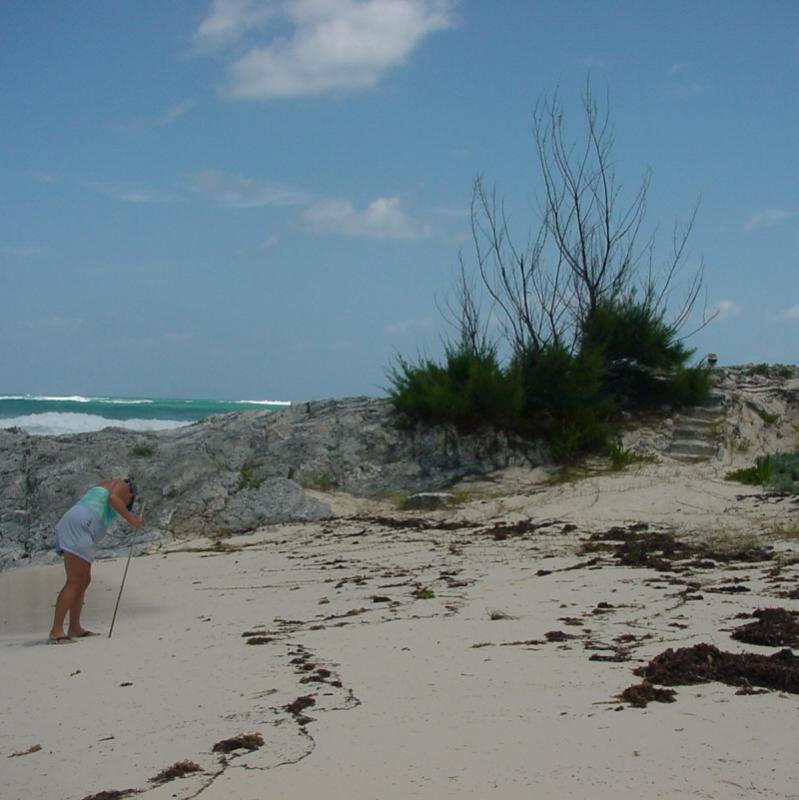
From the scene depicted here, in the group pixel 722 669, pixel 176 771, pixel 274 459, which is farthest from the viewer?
Result: pixel 274 459

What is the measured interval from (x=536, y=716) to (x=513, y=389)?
10.6 meters

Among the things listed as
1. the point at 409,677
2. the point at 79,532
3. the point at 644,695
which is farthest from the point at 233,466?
the point at 644,695

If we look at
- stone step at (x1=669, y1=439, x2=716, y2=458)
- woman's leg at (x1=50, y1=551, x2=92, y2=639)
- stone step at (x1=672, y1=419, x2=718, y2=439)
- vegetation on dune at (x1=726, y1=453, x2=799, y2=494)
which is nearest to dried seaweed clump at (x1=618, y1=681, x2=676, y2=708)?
woman's leg at (x1=50, y1=551, x2=92, y2=639)

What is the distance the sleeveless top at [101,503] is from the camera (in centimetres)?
773

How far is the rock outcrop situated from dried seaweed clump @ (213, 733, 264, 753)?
26.3ft

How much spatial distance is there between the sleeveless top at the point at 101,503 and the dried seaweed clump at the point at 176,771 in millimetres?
3961

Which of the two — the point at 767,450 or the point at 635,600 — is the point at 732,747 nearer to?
the point at 635,600

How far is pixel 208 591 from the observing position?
29.3 feet

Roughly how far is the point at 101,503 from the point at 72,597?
80cm

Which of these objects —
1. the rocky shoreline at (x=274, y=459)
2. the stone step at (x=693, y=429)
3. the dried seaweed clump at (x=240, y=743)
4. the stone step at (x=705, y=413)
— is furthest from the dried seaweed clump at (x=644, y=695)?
the stone step at (x=705, y=413)

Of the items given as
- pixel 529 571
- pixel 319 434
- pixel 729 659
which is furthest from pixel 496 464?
pixel 729 659

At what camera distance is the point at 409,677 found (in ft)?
16.8

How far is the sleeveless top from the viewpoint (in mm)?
7734

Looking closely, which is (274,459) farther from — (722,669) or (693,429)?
(722,669)
